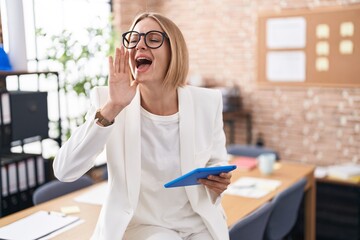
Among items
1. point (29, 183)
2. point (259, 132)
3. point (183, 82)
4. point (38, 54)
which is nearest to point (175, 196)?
point (183, 82)

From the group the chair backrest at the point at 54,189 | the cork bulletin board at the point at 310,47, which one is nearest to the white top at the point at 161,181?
the chair backrest at the point at 54,189

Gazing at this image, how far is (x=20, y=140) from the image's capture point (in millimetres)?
3182

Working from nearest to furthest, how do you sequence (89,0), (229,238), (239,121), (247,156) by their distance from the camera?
(229,238), (247,156), (89,0), (239,121)

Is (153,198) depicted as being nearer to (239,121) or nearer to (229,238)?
(229,238)

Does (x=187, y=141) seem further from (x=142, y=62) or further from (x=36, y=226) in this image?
(x=36, y=226)

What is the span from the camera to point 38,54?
4.29m

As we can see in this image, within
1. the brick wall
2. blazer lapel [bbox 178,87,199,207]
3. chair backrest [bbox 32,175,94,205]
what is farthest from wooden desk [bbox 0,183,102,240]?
the brick wall

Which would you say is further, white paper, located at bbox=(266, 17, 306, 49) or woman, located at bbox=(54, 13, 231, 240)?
white paper, located at bbox=(266, 17, 306, 49)

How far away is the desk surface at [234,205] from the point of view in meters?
2.15

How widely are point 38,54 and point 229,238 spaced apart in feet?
9.84

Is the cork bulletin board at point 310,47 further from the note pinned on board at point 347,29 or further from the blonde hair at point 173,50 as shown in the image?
the blonde hair at point 173,50

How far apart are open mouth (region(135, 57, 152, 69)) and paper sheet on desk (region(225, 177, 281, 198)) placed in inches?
46.1

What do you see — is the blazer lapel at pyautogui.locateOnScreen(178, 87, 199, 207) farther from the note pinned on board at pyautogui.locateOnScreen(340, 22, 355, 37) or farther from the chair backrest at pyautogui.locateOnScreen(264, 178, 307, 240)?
the note pinned on board at pyautogui.locateOnScreen(340, 22, 355, 37)

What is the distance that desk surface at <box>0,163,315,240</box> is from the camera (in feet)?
7.05
